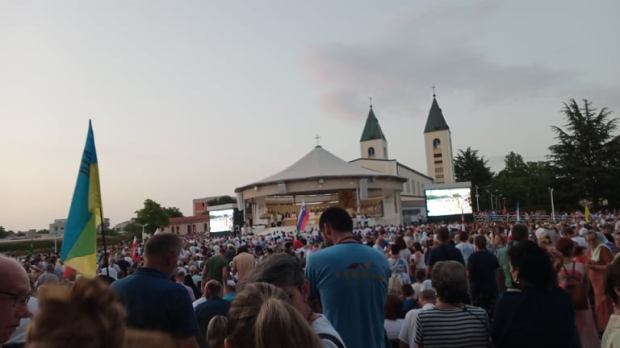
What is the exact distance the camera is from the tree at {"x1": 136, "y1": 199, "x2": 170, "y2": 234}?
86.6 metres

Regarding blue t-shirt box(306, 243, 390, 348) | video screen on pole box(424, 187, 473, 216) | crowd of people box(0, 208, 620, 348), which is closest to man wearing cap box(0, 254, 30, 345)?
crowd of people box(0, 208, 620, 348)

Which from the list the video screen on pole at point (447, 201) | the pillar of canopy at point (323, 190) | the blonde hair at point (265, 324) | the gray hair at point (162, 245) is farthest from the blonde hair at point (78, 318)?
the pillar of canopy at point (323, 190)

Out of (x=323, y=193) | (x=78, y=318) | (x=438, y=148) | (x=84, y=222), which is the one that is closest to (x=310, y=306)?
(x=78, y=318)

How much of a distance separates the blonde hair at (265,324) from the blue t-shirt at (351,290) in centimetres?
157

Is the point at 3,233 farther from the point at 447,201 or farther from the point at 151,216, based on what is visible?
the point at 447,201

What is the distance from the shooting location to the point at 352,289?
3193 mm

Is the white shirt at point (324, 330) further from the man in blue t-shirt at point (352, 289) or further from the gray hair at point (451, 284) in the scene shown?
the gray hair at point (451, 284)

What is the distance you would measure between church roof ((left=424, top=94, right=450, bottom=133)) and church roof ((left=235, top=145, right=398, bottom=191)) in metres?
40.7

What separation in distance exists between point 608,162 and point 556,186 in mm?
5314

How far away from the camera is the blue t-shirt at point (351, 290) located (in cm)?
318

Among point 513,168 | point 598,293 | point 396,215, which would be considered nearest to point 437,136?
point 513,168

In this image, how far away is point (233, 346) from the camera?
1.58m

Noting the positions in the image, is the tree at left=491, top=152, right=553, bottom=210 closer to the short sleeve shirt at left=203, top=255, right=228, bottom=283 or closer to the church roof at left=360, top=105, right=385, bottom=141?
the church roof at left=360, top=105, right=385, bottom=141

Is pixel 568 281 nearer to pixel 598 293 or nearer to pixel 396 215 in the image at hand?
pixel 598 293
